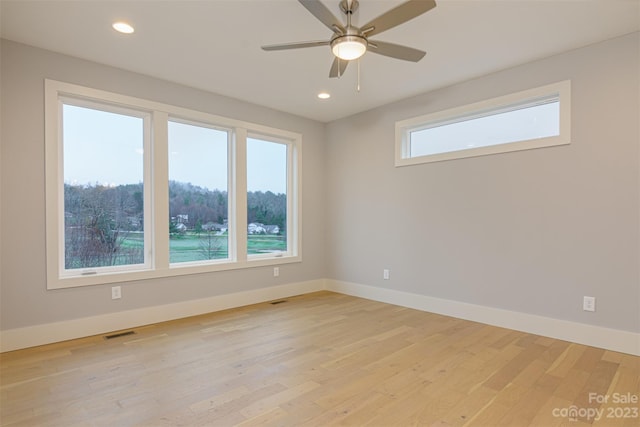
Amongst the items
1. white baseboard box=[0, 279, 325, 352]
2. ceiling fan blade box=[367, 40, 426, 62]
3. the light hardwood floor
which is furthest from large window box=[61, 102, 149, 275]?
ceiling fan blade box=[367, 40, 426, 62]

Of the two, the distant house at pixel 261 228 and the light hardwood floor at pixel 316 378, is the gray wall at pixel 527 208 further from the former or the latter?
the distant house at pixel 261 228

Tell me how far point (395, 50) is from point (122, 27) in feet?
7.18

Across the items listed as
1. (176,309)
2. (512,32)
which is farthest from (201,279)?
(512,32)

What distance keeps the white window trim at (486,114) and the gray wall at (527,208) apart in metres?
0.07

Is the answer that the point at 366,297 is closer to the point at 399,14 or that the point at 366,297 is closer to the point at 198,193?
the point at 198,193

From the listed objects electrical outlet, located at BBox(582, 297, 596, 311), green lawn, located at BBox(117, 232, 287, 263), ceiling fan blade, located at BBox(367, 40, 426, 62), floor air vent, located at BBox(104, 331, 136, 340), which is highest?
ceiling fan blade, located at BBox(367, 40, 426, 62)

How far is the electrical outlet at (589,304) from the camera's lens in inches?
118

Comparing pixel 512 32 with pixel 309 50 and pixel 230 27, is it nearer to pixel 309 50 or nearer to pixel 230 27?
pixel 309 50

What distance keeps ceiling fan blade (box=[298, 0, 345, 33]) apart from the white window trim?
2.27 metres

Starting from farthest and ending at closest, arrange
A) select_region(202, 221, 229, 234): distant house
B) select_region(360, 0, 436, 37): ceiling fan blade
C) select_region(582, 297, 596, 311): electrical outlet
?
select_region(202, 221, 229, 234): distant house, select_region(582, 297, 596, 311): electrical outlet, select_region(360, 0, 436, 37): ceiling fan blade

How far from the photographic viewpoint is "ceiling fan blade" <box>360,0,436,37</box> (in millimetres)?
1894

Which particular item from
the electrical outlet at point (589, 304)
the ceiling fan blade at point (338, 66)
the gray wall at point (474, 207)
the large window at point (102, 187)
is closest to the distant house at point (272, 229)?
the gray wall at point (474, 207)

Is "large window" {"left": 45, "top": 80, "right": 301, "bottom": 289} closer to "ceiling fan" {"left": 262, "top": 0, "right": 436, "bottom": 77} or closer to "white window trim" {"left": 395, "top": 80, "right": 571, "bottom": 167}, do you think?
"white window trim" {"left": 395, "top": 80, "right": 571, "bottom": 167}

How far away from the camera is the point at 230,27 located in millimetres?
2729
